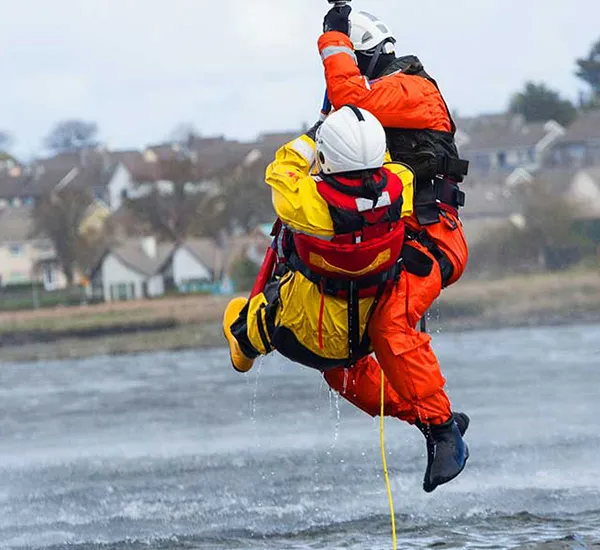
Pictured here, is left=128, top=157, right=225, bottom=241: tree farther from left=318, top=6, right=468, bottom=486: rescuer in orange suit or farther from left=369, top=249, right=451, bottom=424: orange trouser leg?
left=369, top=249, right=451, bottom=424: orange trouser leg

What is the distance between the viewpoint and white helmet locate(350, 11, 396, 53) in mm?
5789

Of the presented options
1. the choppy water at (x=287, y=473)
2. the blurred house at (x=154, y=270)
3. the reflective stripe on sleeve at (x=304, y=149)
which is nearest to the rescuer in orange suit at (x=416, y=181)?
the reflective stripe on sleeve at (x=304, y=149)

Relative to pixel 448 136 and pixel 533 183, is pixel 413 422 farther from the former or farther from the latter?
pixel 533 183

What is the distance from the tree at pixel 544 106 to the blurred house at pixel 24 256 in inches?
848


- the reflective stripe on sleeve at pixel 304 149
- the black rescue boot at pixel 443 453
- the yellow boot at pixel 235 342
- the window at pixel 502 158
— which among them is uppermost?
the reflective stripe on sleeve at pixel 304 149

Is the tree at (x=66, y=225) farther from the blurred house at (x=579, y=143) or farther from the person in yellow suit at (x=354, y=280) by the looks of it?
the person in yellow suit at (x=354, y=280)

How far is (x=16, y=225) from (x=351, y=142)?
5339 centimetres

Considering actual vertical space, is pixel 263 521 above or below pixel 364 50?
below

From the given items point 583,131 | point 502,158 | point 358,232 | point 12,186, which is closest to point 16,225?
point 12,186

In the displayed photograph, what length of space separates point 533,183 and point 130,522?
30.9 m

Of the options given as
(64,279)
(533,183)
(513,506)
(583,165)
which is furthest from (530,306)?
(513,506)

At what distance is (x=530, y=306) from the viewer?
32531 mm

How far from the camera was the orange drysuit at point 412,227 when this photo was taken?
552 centimetres

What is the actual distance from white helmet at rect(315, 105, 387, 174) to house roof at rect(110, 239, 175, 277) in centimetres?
3938
